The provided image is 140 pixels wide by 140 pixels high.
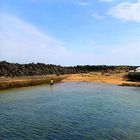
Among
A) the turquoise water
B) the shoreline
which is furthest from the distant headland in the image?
the turquoise water

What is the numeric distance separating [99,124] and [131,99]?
15341 millimetres

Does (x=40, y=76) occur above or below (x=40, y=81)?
above

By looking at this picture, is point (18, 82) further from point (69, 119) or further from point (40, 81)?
point (69, 119)

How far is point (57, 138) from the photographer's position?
20406 millimetres

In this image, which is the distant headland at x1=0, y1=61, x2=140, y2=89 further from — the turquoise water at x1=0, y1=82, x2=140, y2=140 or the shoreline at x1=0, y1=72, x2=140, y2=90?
the turquoise water at x1=0, y1=82, x2=140, y2=140

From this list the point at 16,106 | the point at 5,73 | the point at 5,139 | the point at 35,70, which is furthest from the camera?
the point at 35,70

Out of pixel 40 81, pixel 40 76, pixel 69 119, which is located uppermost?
pixel 40 76

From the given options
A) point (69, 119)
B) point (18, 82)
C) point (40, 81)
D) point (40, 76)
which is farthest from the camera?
point (40, 76)

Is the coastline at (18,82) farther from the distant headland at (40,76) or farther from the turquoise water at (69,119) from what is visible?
the turquoise water at (69,119)

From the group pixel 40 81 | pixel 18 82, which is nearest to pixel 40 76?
pixel 40 81

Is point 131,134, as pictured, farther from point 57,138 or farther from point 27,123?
point 27,123

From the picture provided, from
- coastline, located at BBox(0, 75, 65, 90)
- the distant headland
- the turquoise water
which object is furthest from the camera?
the distant headland

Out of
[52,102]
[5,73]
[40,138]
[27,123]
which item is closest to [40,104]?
[52,102]

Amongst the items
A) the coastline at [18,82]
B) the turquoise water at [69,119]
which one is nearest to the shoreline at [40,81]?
the coastline at [18,82]
